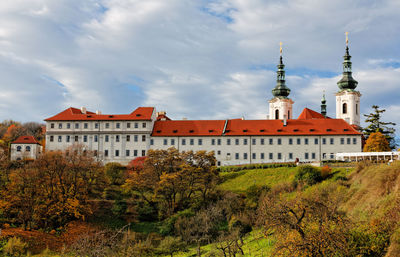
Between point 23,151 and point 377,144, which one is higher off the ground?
point 377,144

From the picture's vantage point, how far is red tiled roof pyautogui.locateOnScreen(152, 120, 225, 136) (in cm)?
6512

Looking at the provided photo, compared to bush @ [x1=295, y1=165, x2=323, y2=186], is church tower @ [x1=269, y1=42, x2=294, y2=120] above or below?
above

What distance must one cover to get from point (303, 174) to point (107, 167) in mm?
25202

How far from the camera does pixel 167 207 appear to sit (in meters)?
42.6

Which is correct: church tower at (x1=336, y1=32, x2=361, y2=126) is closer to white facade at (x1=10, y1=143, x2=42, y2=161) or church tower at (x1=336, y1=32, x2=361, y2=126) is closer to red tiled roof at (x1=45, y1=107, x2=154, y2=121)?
red tiled roof at (x1=45, y1=107, x2=154, y2=121)

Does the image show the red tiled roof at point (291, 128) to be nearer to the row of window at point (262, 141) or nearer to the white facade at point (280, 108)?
the row of window at point (262, 141)

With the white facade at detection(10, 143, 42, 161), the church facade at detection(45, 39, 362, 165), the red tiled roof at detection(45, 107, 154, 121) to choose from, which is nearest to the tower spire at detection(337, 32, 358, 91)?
the church facade at detection(45, 39, 362, 165)

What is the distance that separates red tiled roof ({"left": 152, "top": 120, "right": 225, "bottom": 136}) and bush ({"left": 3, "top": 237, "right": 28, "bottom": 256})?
34.8 meters

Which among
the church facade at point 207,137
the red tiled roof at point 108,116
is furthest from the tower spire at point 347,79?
the red tiled roof at point 108,116

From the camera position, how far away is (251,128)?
2579 inches

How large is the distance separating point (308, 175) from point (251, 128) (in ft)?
72.2

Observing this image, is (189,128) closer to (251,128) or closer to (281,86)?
(251,128)

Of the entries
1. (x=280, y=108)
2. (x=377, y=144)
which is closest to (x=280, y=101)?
(x=280, y=108)

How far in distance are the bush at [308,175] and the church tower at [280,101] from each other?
40111mm
